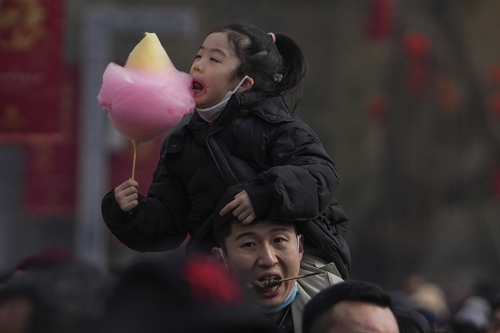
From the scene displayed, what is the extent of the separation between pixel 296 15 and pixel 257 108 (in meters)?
17.7

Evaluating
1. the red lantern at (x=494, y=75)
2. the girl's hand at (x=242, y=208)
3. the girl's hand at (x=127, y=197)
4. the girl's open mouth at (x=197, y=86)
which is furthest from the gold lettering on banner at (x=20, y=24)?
the red lantern at (x=494, y=75)

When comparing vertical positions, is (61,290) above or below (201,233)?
above

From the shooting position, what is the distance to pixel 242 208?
264 centimetres

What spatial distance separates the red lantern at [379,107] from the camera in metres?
17.6

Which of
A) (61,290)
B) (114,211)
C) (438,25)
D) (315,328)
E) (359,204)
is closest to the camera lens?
(61,290)

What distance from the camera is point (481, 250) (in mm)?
18328

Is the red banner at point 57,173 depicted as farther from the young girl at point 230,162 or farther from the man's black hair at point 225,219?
the man's black hair at point 225,219

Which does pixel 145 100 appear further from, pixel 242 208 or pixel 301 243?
pixel 301 243

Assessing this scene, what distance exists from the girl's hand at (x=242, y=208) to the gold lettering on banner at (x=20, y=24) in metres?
4.94

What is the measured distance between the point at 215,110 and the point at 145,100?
210 mm

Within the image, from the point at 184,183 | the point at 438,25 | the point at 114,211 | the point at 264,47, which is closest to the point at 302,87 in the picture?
the point at 264,47

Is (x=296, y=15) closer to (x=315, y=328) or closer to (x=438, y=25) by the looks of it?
(x=438, y=25)

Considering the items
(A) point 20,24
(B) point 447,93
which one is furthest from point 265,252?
(B) point 447,93

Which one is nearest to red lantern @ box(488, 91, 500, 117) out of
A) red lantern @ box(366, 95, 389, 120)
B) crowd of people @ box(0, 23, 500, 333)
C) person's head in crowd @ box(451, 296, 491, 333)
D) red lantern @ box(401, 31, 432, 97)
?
red lantern @ box(401, 31, 432, 97)
